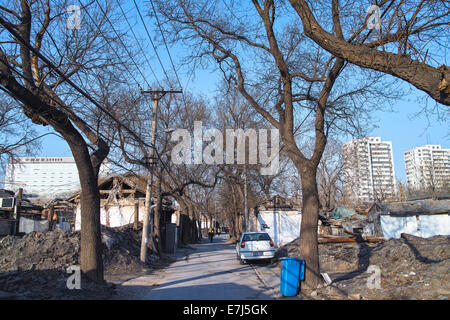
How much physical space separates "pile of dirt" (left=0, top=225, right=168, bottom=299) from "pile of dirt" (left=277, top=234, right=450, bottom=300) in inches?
258

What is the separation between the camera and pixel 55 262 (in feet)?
47.2

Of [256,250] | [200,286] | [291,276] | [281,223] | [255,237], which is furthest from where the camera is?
[281,223]

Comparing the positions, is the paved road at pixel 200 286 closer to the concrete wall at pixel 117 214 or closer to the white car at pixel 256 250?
the white car at pixel 256 250

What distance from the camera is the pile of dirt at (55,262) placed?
865cm

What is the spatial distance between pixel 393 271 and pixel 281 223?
19374 mm

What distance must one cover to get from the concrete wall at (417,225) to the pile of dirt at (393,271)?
1424cm

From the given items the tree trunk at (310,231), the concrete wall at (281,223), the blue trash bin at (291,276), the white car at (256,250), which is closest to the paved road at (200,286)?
the blue trash bin at (291,276)

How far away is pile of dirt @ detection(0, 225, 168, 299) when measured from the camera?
8.65 m

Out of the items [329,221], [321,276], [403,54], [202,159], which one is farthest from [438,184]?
[403,54]

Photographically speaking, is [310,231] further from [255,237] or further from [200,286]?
[255,237]

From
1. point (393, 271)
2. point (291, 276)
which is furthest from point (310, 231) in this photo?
point (393, 271)
